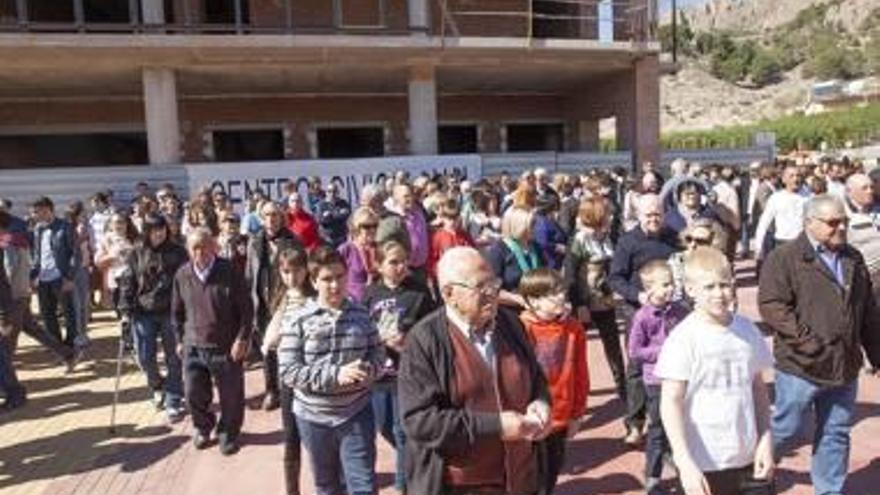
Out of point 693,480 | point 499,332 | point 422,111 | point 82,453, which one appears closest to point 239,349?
point 82,453

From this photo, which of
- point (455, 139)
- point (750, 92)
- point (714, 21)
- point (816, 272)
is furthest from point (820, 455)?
point (714, 21)

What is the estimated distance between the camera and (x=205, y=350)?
655cm

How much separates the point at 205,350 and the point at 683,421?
161 inches

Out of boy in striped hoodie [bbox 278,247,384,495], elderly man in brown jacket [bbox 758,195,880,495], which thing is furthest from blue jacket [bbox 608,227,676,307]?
boy in striped hoodie [bbox 278,247,384,495]

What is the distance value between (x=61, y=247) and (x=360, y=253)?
5.26m

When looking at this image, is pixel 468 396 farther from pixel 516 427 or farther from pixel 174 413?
pixel 174 413

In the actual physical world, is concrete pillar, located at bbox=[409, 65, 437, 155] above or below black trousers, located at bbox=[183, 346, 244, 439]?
above

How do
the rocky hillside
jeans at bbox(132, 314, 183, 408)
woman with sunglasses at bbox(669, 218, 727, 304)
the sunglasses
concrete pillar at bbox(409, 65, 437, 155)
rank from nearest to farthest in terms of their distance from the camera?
woman with sunglasses at bbox(669, 218, 727, 304), the sunglasses, jeans at bbox(132, 314, 183, 408), concrete pillar at bbox(409, 65, 437, 155), the rocky hillside

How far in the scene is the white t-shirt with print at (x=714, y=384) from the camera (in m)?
3.45

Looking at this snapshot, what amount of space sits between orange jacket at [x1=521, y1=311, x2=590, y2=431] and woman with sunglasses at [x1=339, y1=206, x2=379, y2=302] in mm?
1456

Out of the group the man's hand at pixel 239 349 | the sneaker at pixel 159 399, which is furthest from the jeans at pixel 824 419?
the sneaker at pixel 159 399

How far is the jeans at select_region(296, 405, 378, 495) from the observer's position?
4.49 meters

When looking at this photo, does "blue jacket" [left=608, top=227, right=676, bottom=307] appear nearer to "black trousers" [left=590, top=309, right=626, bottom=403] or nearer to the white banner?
"black trousers" [left=590, top=309, right=626, bottom=403]

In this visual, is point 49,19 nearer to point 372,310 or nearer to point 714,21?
point 372,310
